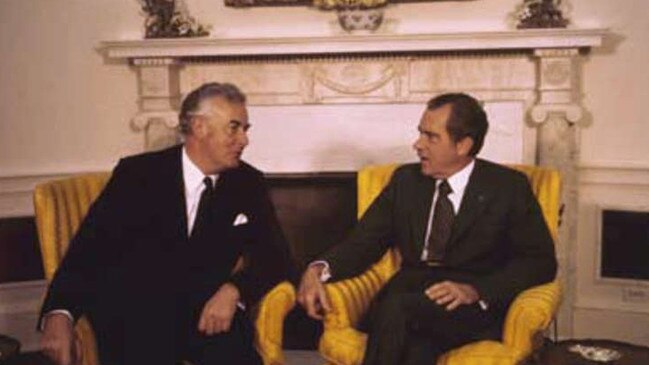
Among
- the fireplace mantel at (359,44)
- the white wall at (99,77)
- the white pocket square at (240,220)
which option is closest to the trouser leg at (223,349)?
the white pocket square at (240,220)

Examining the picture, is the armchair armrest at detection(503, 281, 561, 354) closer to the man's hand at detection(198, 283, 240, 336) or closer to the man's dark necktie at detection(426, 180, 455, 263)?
the man's dark necktie at detection(426, 180, 455, 263)

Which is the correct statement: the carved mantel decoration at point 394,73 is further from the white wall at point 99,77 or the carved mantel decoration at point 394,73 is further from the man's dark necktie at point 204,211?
the man's dark necktie at point 204,211

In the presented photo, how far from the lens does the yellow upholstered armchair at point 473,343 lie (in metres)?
2.38

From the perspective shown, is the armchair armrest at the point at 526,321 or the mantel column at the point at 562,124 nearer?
the armchair armrest at the point at 526,321

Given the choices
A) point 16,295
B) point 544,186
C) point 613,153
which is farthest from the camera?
point 16,295

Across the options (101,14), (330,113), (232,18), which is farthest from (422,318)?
(101,14)

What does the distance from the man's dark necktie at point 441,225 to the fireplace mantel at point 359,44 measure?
4.08 feet

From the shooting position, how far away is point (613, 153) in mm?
3844

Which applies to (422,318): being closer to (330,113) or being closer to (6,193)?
(330,113)

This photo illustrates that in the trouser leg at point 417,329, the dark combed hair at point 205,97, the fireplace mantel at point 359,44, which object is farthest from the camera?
the fireplace mantel at point 359,44

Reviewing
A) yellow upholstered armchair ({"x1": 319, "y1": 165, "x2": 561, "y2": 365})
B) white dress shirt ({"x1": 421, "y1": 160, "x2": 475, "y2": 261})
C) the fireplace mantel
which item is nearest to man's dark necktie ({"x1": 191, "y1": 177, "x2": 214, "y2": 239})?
yellow upholstered armchair ({"x1": 319, "y1": 165, "x2": 561, "y2": 365})

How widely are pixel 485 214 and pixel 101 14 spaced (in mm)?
2441

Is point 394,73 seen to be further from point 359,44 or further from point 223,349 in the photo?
point 223,349

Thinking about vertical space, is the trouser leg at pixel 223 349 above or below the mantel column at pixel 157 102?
below
